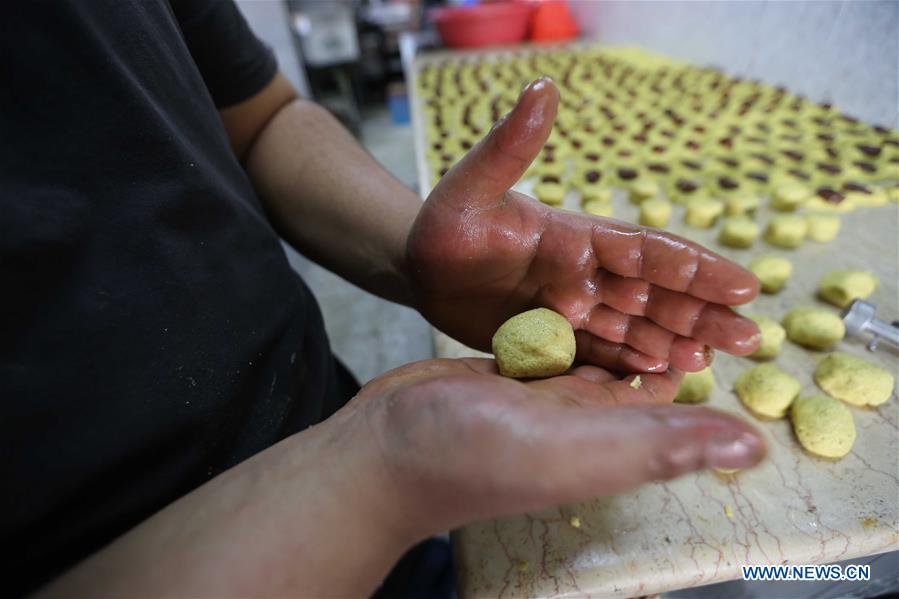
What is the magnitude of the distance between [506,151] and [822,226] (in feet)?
6.14

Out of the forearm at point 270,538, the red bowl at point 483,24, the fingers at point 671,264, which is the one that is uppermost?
the fingers at point 671,264

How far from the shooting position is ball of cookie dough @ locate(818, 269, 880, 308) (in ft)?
5.28

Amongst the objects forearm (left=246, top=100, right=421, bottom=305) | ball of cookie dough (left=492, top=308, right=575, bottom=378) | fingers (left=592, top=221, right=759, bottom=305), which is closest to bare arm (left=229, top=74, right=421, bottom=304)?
forearm (left=246, top=100, right=421, bottom=305)

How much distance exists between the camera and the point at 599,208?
2.17m

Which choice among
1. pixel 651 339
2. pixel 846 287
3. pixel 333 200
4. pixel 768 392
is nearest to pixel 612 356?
pixel 651 339

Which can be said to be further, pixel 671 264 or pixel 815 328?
pixel 815 328

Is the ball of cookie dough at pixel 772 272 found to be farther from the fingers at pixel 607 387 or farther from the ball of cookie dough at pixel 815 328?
the fingers at pixel 607 387

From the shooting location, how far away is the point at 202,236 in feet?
2.98

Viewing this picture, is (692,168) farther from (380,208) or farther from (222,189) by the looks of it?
(222,189)

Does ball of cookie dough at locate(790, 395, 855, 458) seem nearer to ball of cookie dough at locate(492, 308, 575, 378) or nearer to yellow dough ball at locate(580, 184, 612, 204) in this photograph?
ball of cookie dough at locate(492, 308, 575, 378)

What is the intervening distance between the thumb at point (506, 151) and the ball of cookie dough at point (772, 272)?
1.31 meters

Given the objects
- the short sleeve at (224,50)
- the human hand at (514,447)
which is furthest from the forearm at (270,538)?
the short sleeve at (224,50)

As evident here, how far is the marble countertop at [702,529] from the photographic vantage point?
92cm

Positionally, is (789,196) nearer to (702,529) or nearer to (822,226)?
(822,226)
